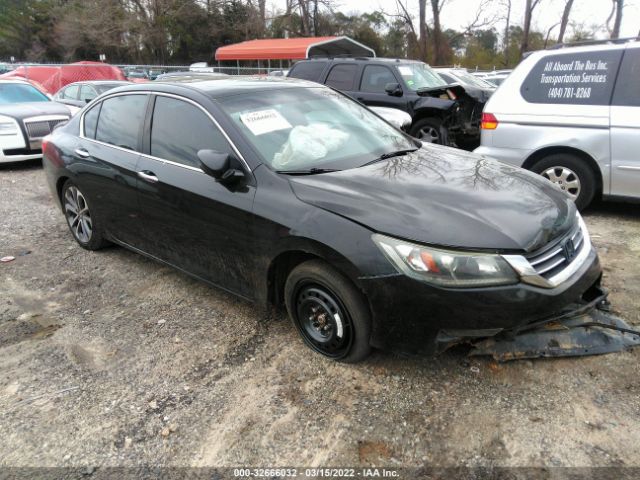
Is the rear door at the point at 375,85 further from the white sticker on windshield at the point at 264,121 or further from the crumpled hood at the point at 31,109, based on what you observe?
the white sticker on windshield at the point at 264,121

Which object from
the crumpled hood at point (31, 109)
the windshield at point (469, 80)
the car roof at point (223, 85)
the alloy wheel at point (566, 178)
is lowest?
the alloy wheel at point (566, 178)

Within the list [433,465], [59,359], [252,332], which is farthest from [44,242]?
[433,465]

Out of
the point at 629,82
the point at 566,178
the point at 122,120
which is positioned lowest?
the point at 566,178

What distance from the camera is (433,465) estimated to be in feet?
7.52

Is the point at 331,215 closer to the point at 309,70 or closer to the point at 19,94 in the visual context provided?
the point at 309,70

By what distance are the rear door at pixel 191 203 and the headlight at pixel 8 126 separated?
20.9ft

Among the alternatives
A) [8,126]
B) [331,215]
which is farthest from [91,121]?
[8,126]

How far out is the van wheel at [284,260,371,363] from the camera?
2727 mm

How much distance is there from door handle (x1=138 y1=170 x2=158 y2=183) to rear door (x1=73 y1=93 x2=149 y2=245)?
0.10 meters

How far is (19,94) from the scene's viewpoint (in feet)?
32.4

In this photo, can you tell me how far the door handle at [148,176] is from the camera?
3.67 meters

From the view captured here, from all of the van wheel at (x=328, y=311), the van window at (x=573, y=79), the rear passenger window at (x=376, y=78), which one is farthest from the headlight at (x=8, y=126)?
the van window at (x=573, y=79)

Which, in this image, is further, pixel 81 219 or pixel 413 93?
pixel 413 93

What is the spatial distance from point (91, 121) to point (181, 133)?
153cm
